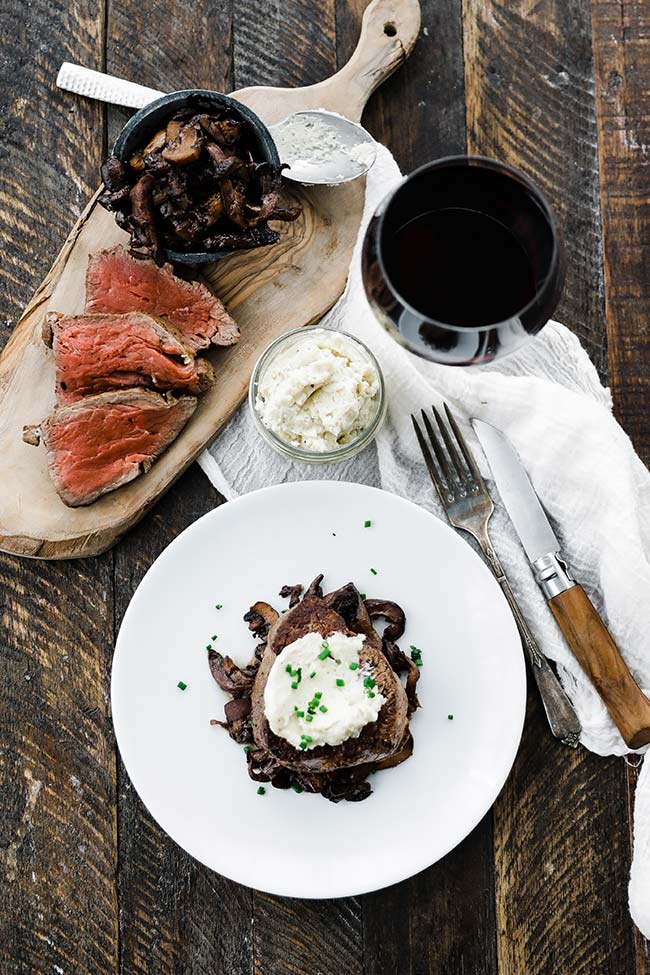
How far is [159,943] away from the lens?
263 centimetres

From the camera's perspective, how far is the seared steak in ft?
7.36

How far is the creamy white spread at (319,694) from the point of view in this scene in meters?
2.20

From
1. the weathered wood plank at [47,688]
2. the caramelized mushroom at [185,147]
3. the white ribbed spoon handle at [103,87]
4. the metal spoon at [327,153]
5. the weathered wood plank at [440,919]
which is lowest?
the weathered wood plank at [440,919]

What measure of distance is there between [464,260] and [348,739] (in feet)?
4.07

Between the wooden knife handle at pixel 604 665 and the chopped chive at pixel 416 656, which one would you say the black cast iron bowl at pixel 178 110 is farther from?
the wooden knife handle at pixel 604 665

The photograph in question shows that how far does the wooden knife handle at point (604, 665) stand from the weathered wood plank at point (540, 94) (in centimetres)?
103

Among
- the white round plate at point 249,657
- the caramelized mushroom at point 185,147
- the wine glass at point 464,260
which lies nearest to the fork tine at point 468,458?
the white round plate at point 249,657

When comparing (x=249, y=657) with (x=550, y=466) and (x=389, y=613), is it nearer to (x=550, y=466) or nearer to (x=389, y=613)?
(x=389, y=613)

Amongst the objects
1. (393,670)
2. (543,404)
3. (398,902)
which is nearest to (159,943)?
(398,902)

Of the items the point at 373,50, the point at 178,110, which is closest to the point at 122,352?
the point at 178,110

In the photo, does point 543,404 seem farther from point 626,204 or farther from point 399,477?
point 626,204

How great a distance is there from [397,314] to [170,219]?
838 mm

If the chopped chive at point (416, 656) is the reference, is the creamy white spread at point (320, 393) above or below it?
above

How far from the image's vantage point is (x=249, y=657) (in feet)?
8.24
